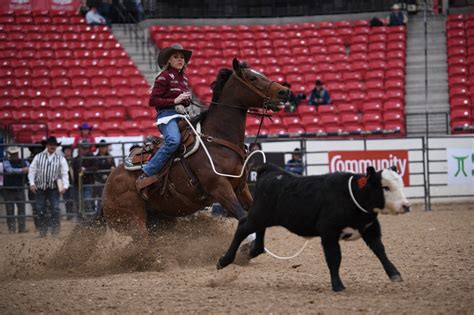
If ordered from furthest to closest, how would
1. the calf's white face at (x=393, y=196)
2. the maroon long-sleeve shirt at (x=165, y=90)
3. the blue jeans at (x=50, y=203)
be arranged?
the blue jeans at (x=50, y=203), the maroon long-sleeve shirt at (x=165, y=90), the calf's white face at (x=393, y=196)

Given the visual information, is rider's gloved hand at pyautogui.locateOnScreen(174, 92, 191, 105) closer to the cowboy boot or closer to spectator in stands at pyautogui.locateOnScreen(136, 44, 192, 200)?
spectator in stands at pyautogui.locateOnScreen(136, 44, 192, 200)

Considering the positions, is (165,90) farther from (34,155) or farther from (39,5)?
(39,5)

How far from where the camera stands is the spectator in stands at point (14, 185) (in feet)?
51.0

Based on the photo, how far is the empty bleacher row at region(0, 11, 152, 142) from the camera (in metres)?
20.3

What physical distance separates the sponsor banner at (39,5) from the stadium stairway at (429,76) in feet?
35.5

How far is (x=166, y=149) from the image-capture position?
29.7 feet

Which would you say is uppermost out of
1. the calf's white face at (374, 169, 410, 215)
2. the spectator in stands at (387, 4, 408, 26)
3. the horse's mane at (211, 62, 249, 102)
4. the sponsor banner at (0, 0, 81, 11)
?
the sponsor banner at (0, 0, 81, 11)

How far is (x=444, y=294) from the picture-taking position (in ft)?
21.0

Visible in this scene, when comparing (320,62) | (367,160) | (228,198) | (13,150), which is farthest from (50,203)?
(320,62)

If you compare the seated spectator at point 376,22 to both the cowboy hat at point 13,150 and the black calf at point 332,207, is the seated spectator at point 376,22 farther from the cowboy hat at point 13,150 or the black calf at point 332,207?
the black calf at point 332,207

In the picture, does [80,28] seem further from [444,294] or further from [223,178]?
[444,294]

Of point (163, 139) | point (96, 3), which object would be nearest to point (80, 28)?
point (96, 3)

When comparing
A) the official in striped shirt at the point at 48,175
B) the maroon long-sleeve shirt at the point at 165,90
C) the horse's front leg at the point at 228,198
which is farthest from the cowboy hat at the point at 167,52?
the official in striped shirt at the point at 48,175

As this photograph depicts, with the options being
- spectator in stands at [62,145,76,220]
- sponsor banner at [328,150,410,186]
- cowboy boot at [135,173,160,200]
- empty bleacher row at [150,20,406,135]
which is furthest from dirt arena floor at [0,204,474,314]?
empty bleacher row at [150,20,406,135]
